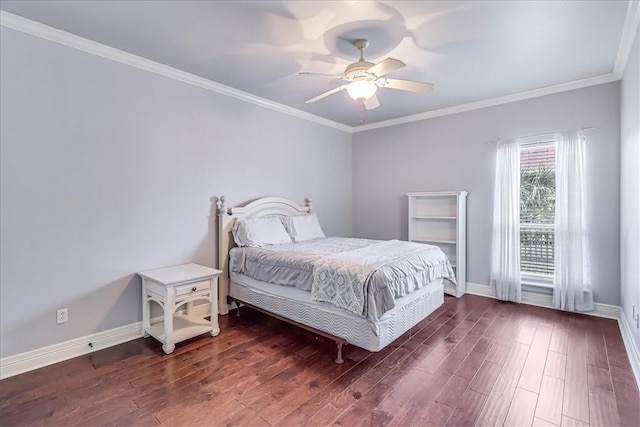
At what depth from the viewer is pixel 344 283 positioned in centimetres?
250

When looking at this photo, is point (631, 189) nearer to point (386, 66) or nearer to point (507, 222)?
point (507, 222)

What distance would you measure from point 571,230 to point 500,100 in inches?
72.9

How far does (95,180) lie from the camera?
2.75 meters

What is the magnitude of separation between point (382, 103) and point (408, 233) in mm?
2012

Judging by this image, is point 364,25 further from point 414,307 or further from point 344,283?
point 414,307

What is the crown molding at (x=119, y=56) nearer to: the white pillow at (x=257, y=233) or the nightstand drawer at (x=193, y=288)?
the white pillow at (x=257, y=233)

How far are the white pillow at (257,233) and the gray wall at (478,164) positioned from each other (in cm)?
222

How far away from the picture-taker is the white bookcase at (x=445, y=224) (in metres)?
4.31

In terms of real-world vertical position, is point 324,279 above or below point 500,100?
below

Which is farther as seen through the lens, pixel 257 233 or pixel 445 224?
pixel 445 224

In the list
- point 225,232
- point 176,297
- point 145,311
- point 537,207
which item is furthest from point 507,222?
point 145,311

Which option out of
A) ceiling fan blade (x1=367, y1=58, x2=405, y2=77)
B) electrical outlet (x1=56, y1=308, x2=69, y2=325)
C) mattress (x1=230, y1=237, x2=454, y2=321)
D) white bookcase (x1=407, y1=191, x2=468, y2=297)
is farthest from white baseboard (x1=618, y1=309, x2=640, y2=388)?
electrical outlet (x1=56, y1=308, x2=69, y2=325)

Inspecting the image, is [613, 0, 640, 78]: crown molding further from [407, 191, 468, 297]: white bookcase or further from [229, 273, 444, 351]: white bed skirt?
[229, 273, 444, 351]: white bed skirt

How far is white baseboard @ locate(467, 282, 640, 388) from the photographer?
7.85 ft
